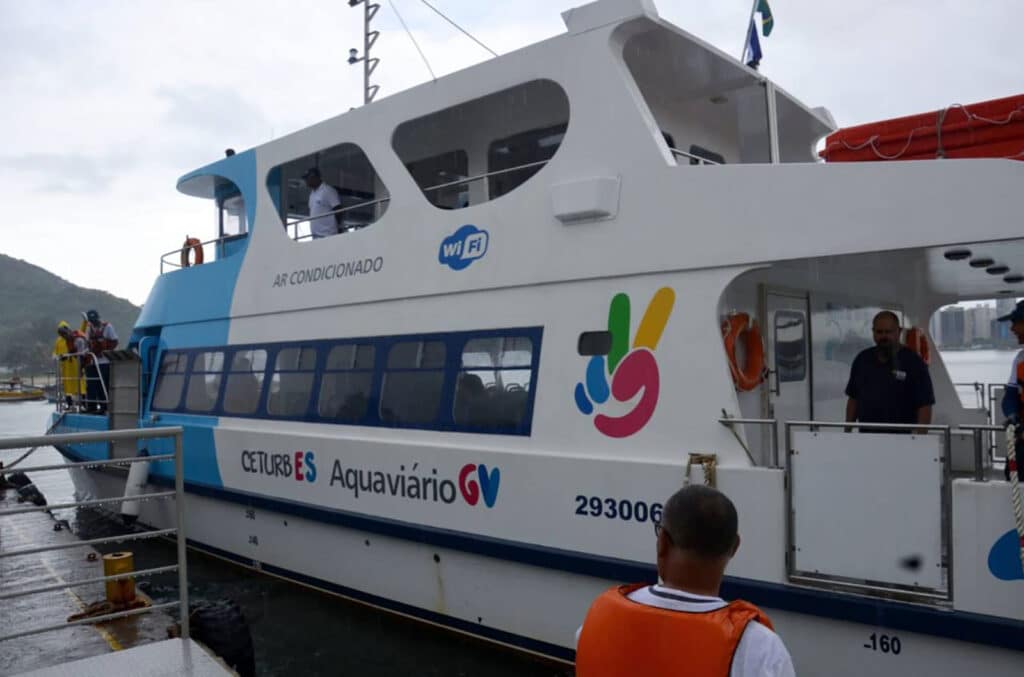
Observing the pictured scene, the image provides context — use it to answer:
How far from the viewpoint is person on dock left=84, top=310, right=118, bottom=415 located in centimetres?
984

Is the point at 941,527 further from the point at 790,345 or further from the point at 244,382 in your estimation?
the point at 244,382

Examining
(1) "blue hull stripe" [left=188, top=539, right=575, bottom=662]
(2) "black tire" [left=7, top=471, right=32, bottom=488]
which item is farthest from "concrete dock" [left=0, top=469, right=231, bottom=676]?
(2) "black tire" [left=7, top=471, right=32, bottom=488]

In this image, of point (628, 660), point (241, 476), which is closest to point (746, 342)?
point (628, 660)

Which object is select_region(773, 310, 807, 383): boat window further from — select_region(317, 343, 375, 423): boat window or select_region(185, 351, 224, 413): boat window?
select_region(185, 351, 224, 413): boat window

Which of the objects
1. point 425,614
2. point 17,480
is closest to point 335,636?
point 425,614

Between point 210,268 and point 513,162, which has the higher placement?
point 513,162

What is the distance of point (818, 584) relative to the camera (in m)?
3.74

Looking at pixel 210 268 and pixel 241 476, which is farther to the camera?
pixel 210 268

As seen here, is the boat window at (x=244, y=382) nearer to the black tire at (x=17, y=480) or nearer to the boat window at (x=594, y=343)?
the boat window at (x=594, y=343)

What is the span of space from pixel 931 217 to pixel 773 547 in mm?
1758

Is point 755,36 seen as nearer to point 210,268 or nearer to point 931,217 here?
point 931,217

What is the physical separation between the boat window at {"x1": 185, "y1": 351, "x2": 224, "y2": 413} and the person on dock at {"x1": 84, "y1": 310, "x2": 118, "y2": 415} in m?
2.17

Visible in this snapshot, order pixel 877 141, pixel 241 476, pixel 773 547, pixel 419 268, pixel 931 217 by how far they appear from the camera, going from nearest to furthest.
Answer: pixel 931 217, pixel 773 547, pixel 877 141, pixel 419 268, pixel 241 476

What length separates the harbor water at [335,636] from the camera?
5.21m
